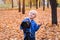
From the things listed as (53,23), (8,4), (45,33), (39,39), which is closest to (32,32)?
(39,39)

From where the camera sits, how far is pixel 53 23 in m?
13.3

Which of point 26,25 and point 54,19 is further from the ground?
point 26,25

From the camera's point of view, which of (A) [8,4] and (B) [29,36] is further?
(A) [8,4]

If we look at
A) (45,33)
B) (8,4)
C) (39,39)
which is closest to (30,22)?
(39,39)

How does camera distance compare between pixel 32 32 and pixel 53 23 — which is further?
pixel 53 23

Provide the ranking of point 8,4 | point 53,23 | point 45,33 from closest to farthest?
point 45,33
point 53,23
point 8,4

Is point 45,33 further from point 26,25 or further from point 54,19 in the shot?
point 26,25

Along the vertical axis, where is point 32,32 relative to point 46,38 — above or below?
above

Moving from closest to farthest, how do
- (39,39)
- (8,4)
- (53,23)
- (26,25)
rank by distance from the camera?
1. (26,25)
2. (39,39)
3. (53,23)
4. (8,4)

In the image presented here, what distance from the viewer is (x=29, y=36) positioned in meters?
5.18

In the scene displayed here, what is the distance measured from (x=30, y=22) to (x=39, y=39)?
413cm

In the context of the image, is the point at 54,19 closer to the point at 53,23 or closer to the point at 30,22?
the point at 53,23

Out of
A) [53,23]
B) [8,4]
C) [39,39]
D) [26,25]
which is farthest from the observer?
[8,4]

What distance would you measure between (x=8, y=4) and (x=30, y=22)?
51.6 m
